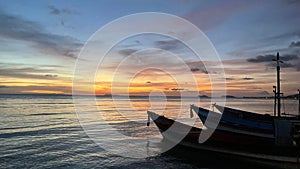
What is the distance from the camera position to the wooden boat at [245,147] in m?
16.3

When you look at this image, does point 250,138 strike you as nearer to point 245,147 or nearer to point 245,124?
point 245,147

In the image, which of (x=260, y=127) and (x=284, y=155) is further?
(x=260, y=127)

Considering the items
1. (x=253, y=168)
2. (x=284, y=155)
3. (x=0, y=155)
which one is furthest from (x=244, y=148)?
(x=0, y=155)

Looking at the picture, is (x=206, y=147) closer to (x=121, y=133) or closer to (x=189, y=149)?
(x=189, y=149)

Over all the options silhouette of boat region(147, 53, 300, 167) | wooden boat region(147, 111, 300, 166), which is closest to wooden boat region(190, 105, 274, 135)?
silhouette of boat region(147, 53, 300, 167)

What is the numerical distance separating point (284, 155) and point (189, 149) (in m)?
7.56

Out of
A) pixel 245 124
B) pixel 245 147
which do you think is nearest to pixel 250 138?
pixel 245 147

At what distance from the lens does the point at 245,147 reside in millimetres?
18094

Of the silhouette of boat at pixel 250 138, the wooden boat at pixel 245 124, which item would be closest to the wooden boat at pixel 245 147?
the silhouette of boat at pixel 250 138

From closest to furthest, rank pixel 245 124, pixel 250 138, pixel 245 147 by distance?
1. pixel 245 147
2. pixel 250 138
3. pixel 245 124

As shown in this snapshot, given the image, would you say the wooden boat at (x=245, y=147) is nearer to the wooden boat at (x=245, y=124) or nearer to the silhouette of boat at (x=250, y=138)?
the silhouette of boat at (x=250, y=138)

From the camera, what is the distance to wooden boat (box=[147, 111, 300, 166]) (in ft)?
53.6

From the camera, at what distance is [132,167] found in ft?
55.6

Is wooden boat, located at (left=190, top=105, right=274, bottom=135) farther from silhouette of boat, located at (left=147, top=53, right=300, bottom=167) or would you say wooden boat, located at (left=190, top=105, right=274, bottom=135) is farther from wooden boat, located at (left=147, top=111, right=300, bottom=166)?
wooden boat, located at (left=147, top=111, right=300, bottom=166)
